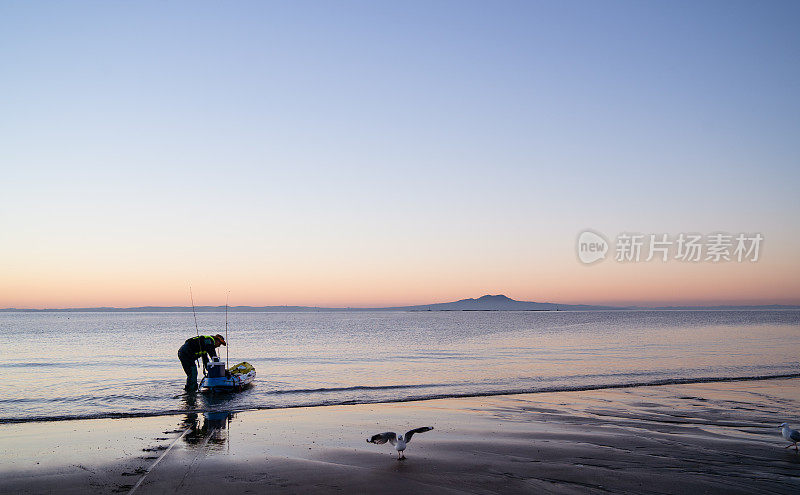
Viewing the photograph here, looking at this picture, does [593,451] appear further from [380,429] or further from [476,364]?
[476,364]

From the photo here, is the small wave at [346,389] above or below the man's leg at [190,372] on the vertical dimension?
below

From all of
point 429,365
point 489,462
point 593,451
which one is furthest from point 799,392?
point 429,365

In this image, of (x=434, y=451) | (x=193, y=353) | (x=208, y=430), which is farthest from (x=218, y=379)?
(x=434, y=451)

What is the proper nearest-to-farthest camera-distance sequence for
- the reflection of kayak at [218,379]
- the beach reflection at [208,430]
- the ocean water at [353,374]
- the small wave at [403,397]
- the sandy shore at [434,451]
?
1. the sandy shore at [434,451]
2. the beach reflection at [208,430]
3. the small wave at [403,397]
4. the ocean water at [353,374]
5. the reflection of kayak at [218,379]

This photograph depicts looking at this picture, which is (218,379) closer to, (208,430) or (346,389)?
(346,389)

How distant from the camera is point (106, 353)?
4253cm

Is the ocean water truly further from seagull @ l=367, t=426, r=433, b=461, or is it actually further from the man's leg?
seagull @ l=367, t=426, r=433, b=461

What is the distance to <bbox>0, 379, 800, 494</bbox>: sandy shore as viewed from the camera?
29.2 ft

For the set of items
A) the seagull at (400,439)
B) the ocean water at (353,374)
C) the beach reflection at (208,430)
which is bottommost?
the ocean water at (353,374)

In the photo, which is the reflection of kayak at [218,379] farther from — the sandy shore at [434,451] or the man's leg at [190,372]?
the sandy shore at [434,451]

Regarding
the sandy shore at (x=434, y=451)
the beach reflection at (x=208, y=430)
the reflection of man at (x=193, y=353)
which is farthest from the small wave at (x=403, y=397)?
the reflection of man at (x=193, y=353)

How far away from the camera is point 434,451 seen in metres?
11.1

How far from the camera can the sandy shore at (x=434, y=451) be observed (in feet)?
29.2

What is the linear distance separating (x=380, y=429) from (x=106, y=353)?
121ft
